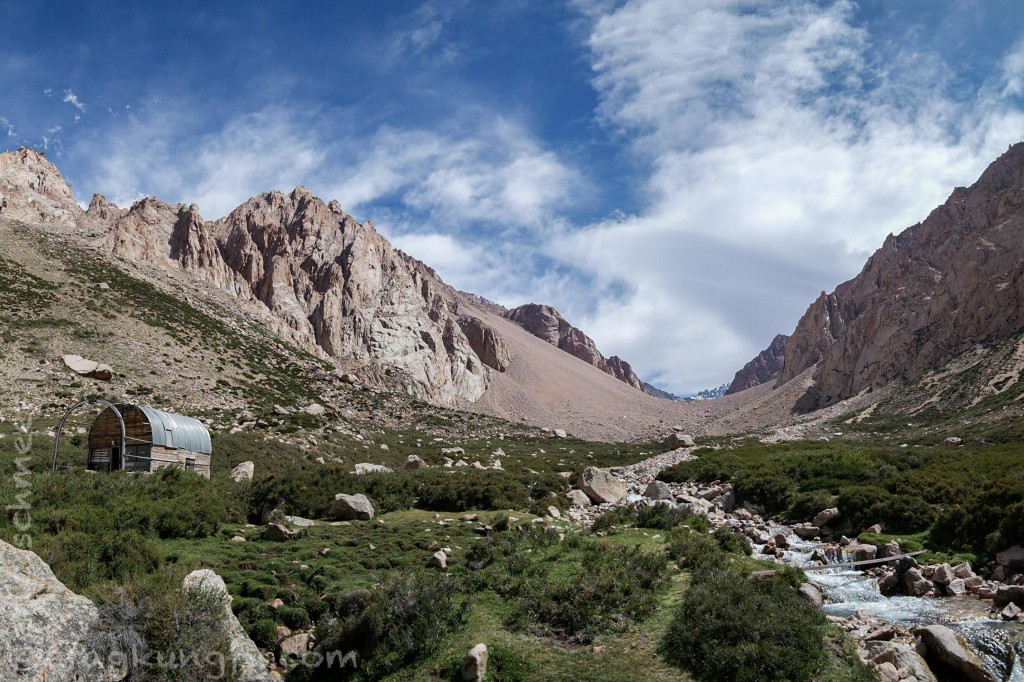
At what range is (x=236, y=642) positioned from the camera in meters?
9.30

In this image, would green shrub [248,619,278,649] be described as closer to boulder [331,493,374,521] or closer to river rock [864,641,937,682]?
boulder [331,493,374,521]

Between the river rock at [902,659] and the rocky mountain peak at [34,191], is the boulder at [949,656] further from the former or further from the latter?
the rocky mountain peak at [34,191]

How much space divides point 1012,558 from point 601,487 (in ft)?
49.2

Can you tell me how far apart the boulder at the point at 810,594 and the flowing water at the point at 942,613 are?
1.07 m

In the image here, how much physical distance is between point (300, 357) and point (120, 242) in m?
32.0

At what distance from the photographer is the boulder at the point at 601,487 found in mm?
26234

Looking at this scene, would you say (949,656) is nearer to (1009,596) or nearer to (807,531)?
(1009,596)

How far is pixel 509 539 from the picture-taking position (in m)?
15.8

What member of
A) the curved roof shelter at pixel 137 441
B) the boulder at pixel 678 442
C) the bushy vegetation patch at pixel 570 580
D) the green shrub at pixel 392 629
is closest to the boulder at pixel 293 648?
the green shrub at pixel 392 629

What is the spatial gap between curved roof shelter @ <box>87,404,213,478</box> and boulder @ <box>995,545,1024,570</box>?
81.1ft

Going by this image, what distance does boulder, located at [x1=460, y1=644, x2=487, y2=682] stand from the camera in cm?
926

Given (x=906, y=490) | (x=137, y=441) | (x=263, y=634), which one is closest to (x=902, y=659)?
(x=263, y=634)

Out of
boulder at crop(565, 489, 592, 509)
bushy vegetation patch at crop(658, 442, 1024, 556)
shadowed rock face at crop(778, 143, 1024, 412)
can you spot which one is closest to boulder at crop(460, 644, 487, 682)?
bushy vegetation patch at crop(658, 442, 1024, 556)

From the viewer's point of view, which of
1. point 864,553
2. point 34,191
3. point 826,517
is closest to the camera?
point 864,553
